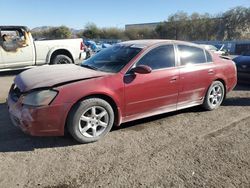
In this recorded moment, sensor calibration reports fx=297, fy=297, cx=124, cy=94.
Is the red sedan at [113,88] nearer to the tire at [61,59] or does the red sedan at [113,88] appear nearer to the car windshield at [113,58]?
the car windshield at [113,58]

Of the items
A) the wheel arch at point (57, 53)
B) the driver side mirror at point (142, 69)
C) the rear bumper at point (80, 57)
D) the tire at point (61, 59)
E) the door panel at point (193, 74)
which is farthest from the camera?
the rear bumper at point (80, 57)

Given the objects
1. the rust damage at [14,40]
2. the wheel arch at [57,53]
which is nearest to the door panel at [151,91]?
the wheel arch at [57,53]

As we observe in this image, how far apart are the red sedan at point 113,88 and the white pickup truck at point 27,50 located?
19.1ft

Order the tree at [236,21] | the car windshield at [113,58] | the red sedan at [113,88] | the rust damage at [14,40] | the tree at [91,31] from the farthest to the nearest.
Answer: the tree at [91,31] < the tree at [236,21] < the rust damage at [14,40] < the car windshield at [113,58] < the red sedan at [113,88]

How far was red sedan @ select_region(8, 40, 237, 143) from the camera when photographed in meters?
4.17

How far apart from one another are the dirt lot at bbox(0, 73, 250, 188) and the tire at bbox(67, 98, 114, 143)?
0.50ft

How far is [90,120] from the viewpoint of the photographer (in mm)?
4469

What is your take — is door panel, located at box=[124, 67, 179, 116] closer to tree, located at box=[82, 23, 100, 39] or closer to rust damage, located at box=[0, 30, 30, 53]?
rust damage, located at box=[0, 30, 30, 53]

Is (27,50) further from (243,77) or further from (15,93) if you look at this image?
(243,77)

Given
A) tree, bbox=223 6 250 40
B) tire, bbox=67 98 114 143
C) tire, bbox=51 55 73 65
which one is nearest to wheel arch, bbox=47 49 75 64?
tire, bbox=51 55 73 65

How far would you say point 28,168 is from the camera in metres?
3.69

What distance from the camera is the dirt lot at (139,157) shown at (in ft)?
11.4

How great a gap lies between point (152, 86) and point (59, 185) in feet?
7.79

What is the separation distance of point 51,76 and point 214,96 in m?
3.53
